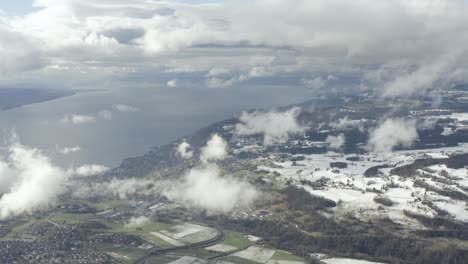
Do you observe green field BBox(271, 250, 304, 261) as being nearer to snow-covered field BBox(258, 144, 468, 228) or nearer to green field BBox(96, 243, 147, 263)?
snow-covered field BBox(258, 144, 468, 228)

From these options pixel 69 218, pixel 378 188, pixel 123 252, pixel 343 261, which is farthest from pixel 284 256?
pixel 69 218

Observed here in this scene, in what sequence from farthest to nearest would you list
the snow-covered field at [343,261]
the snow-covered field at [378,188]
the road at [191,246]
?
1. the snow-covered field at [378,188]
2. the road at [191,246]
3. the snow-covered field at [343,261]

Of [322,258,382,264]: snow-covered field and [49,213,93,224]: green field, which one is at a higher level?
[49,213,93,224]: green field

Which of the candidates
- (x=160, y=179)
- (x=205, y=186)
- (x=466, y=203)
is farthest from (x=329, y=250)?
(x=160, y=179)

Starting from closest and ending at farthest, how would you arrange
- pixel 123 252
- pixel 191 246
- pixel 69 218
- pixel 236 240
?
1. pixel 123 252
2. pixel 191 246
3. pixel 236 240
4. pixel 69 218

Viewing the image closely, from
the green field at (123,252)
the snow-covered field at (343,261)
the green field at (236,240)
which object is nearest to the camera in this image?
the snow-covered field at (343,261)

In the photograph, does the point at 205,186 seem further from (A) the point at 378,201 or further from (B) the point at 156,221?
(A) the point at 378,201

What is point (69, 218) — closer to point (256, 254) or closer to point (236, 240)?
point (236, 240)

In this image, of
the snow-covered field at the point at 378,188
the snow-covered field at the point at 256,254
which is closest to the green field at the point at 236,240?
the snow-covered field at the point at 256,254

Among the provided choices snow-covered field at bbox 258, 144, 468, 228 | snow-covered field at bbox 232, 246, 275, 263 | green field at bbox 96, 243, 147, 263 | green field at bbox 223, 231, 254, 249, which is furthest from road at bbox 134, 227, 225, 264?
snow-covered field at bbox 258, 144, 468, 228

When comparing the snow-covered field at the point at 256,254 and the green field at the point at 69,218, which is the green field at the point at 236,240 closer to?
the snow-covered field at the point at 256,254

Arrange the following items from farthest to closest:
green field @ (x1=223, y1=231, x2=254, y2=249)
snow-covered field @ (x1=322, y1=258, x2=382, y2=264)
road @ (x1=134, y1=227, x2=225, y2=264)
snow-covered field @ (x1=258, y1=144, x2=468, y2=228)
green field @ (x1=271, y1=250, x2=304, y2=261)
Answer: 1. snow-covered field @ (x1=258, y1=144, x2=468, y2=228)
2. green field @ (x1=223, y1=231, x2=254, y2=249)
3. green field @ (x1=271, y1=250, x2=304, y2=261)
4. road @ (x1=134, y1=227, x2=225, y2=264)
5. snow-covered field @ (x1=322, y1=258, x2=382, y2=264)

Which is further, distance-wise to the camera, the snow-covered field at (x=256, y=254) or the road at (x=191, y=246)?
the snow-covered field at (x=256, y=254)
